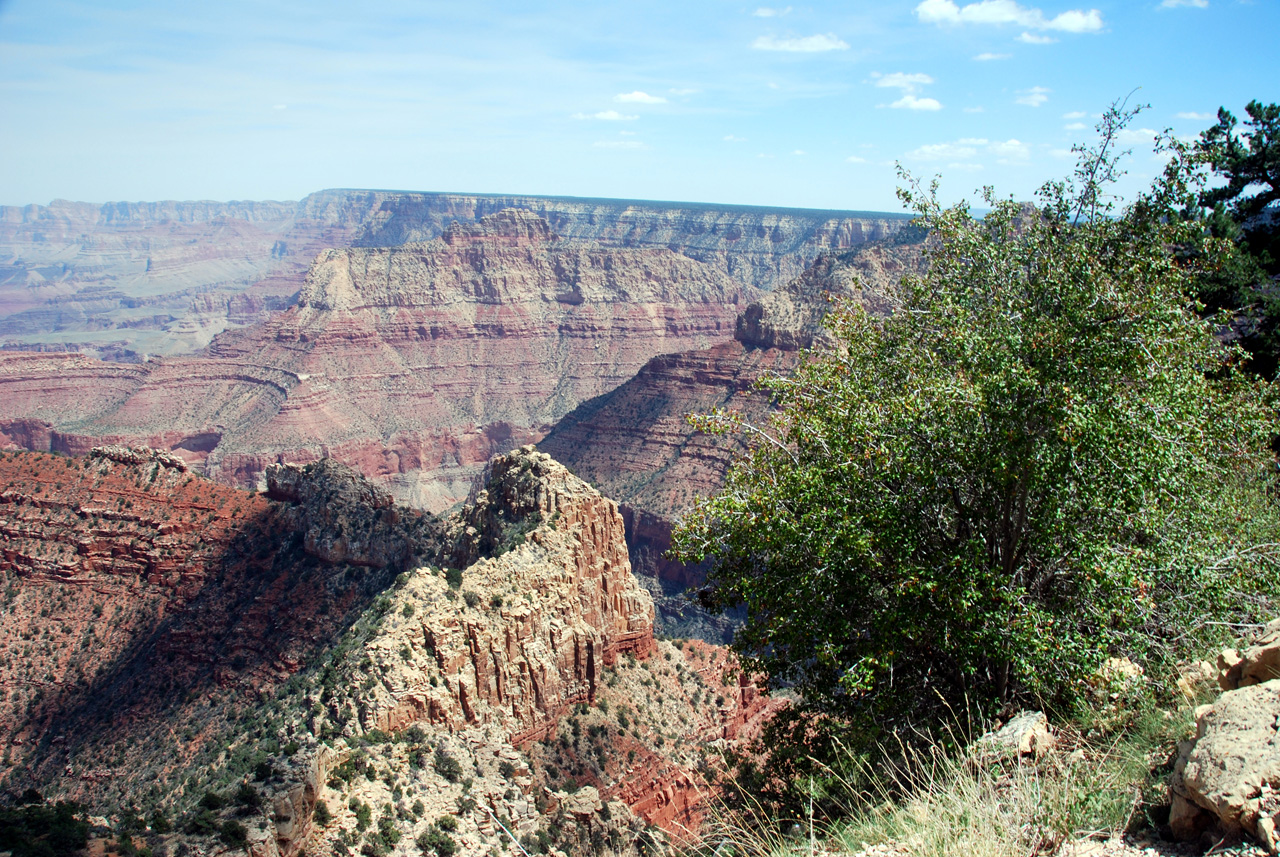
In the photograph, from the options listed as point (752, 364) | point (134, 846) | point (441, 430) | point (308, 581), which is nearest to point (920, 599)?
point (134, 846)

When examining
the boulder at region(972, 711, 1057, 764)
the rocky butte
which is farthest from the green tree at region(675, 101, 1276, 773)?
the rocky butte

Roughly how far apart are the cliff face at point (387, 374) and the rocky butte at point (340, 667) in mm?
75807

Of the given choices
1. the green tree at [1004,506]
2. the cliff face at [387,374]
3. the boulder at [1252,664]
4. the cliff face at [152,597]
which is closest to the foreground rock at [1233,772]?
the boulder at [1252,664]

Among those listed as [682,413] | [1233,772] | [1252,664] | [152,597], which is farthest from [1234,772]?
[682,413]

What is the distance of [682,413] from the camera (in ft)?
346

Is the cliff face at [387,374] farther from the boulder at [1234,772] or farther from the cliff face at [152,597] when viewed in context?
the boulder at [1234,772]

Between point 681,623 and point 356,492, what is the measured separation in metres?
40.3

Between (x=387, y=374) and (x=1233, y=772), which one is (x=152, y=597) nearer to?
(x=1233, y=772)

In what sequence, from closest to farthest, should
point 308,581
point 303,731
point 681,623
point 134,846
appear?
1. point 134,846
2. point 303,731
3. point 308,581
4. point 681,623

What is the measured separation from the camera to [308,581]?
1660 inches

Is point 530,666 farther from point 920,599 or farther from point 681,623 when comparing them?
point 681,623

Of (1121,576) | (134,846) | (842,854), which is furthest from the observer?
(134,846)

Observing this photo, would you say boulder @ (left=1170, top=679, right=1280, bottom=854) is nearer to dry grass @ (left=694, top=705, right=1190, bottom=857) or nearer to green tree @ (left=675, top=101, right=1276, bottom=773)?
dry grass @ (left=694, top=705, right=1190, bottom=857)

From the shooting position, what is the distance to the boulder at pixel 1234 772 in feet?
23.2
